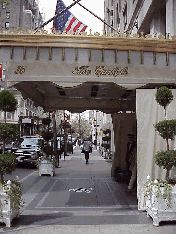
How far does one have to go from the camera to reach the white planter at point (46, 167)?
14.2 meters

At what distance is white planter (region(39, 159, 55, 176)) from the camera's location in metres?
14.2

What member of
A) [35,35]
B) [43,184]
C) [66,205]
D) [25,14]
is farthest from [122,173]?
[25,14]

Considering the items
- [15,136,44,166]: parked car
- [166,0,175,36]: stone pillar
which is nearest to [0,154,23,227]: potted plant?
[166,0,175,36]: stone pillar

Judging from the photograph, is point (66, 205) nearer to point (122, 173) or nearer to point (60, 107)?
point (122, 173)

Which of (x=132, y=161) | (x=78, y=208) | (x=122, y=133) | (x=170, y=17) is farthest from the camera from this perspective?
(x=122, y=133)

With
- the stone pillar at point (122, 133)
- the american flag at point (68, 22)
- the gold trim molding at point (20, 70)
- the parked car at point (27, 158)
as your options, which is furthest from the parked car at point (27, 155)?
the gold trim molding at point (20, 70)

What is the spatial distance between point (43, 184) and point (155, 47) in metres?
7.42

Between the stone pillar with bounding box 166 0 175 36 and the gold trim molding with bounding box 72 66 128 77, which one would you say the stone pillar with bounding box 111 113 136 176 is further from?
the gold trim molding with bounding box 72 66 128 77

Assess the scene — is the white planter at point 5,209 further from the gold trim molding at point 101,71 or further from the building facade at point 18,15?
the building facade at point 18,15

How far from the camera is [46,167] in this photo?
560 inches

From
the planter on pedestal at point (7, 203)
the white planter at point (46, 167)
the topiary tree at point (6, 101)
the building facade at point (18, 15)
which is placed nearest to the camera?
the planter on pedestal at point (7, 203)

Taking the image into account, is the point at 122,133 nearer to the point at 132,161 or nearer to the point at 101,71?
the point at 132,161

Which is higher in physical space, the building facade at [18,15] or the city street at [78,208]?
the building facade at [18,15]

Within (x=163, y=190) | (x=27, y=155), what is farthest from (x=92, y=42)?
(x=27, y=155)
